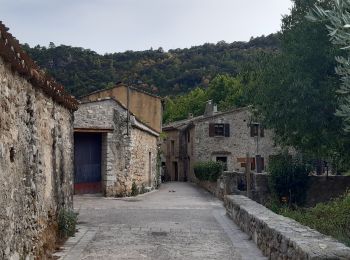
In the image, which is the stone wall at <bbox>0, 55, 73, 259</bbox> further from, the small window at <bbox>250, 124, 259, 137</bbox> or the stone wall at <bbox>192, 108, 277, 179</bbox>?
the small window at <bbox>250, 124, 259, 137</bbox>

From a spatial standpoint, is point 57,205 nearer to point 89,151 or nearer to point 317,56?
point 317,56

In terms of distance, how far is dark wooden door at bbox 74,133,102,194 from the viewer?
20.2 m

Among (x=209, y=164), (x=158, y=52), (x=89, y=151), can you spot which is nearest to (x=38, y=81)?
(x=89, y=151)

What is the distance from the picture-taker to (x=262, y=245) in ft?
28.9

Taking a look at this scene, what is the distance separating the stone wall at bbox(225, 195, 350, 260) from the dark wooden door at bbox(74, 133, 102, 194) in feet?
32.2

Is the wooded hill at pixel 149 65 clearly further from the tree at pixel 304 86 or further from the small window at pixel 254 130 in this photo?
the tree at pixel 304 86

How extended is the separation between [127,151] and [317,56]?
9.04 m

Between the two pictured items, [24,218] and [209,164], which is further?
[209,164]

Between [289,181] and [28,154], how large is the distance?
16411mm

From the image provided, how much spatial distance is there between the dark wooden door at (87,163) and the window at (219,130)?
52.7ft

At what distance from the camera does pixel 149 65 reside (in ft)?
225

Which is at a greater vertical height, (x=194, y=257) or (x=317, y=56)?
(x=317, y=56)

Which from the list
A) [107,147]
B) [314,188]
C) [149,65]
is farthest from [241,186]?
[149,65]

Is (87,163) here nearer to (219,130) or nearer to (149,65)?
(219,130)
